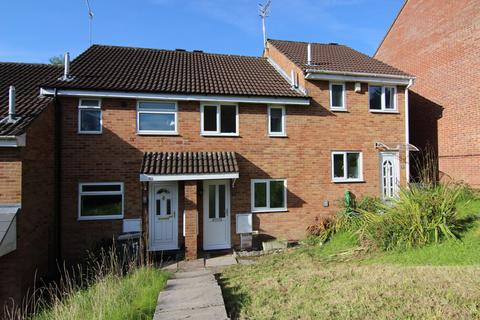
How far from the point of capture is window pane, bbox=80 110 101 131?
1033 cm

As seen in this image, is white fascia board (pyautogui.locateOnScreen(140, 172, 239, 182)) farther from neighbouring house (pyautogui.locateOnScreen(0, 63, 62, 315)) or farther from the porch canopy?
neighbouring house (pyautogui.locateOnScreen(0, 63, 62, 315))

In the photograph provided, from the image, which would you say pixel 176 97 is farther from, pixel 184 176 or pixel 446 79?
pixel 446 79

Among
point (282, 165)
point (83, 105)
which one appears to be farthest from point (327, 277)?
point (83, 105)

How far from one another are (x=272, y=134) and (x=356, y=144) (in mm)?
3449

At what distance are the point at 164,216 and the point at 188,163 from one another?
6.73ft

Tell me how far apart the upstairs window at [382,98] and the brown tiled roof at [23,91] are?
11594mm

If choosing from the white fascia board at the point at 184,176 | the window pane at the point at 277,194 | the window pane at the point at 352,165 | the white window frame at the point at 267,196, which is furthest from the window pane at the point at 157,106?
the window pane at the point at 352,165

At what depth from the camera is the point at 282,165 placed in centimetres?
1166

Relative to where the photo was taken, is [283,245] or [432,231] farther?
[283,245]

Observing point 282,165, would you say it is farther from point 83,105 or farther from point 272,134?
point 83,105

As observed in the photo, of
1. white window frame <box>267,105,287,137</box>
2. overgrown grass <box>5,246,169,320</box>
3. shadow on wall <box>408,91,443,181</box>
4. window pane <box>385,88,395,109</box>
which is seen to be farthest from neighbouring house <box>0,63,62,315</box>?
shadow on wall <box>408,91,443,181</box>

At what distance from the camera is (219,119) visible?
37.1 ft

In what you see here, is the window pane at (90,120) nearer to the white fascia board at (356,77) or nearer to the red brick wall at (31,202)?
the red brick wall at (31,202)

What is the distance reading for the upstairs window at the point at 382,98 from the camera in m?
12.9
